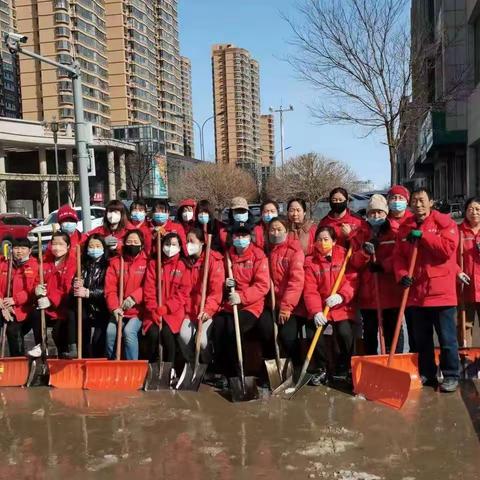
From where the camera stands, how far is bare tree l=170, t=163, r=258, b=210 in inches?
1716

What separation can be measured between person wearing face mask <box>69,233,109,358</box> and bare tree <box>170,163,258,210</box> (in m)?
35.7

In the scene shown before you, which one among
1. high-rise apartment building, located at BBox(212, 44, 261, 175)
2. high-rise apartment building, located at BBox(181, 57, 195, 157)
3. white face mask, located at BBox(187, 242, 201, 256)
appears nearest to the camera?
white face mask, located at BBox(187, 242, 201, 256)

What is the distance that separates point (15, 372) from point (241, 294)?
248cm

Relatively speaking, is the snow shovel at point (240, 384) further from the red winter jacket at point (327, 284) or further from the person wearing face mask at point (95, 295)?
the person wearing face mask at point (95, 295)

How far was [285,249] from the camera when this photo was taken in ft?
18.5

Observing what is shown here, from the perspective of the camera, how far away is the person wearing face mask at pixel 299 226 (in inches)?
231

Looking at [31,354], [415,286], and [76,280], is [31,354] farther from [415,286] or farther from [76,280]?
[415,286]

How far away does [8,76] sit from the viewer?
102125mm

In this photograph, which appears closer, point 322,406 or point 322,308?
point 322,406

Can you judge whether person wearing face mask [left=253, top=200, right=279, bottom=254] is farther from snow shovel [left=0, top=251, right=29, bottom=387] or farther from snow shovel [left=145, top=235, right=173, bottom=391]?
snow shovel [left=0, top=251, right=29, bottom=387]

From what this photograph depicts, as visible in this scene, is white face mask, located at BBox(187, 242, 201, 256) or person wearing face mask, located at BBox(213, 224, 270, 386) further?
white face mask, located at BBox(187, 242, 201, 256)

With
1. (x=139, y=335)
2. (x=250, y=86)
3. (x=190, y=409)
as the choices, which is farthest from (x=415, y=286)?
(x=250, y=86)

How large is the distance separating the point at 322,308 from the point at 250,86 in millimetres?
89196

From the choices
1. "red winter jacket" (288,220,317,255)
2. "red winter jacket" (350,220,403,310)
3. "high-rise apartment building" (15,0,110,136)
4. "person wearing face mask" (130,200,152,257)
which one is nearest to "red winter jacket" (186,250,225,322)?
"red winter jacket" (288,220,317,255)
